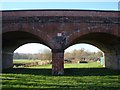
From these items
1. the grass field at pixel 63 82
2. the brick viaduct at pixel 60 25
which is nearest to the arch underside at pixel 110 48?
the brick viaduct at pixel 60 25

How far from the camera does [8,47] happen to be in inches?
933

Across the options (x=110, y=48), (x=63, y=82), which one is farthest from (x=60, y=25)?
(x=110, y=48)

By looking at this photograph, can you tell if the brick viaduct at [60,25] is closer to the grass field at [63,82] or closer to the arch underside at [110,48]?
the grass field at [63,82]

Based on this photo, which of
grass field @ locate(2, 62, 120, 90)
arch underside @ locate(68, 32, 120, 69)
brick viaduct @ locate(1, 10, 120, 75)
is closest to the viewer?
grass field @ locate(2, 62, 120, 90)

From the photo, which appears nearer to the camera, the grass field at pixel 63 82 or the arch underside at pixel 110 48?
the grass field at pixel 63 82

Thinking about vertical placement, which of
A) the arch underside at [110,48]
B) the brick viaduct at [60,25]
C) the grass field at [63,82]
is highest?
the brick viaduct at [60,25]

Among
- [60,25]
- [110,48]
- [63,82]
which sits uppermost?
[60,25]

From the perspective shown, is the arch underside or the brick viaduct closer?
the brick viaduct

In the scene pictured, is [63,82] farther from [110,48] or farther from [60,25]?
[110,48]

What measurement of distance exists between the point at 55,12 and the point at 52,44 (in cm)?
237

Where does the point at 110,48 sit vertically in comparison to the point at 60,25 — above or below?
below

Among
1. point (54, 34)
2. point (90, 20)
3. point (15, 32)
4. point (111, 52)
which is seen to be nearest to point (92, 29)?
point (90, 20)

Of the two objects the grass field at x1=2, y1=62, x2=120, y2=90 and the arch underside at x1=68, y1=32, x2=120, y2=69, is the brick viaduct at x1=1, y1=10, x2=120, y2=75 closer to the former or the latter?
the grass field at x1=2, y1=62, x2=120, y2=90

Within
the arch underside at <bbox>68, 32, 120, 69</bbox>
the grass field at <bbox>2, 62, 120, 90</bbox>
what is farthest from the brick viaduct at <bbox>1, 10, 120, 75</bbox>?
the arch underside at <bbox>68, 32, 120, 69</bbox>
